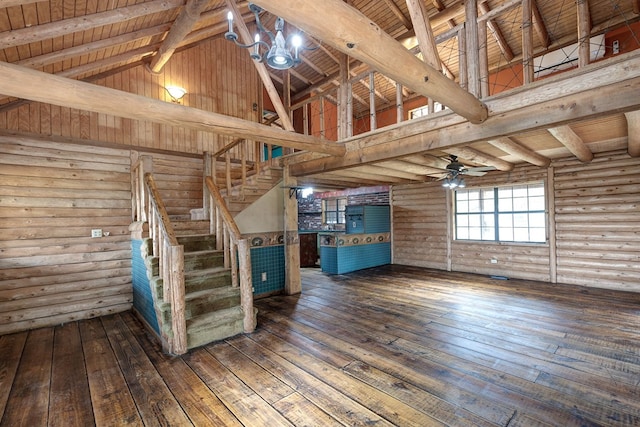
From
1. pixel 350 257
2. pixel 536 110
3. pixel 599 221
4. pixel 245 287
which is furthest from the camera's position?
pixel 350 257

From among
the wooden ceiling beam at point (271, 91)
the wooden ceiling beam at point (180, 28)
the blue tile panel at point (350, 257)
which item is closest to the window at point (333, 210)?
the blue tile panel at point (350, 257)

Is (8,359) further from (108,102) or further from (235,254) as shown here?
(108,102)

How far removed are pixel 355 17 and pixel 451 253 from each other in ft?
22.3

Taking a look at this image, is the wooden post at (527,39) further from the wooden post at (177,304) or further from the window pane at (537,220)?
the window pane at (537,220)

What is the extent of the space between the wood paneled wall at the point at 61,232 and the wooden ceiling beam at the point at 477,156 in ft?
16.4

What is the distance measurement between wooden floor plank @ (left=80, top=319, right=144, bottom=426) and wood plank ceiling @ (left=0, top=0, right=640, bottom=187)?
2785 millimetres

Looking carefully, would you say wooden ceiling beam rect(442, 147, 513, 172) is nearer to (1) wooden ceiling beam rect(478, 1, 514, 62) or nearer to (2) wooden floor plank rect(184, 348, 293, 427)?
(1) wooden ceiling beam rect(478, 1, 514, 62)

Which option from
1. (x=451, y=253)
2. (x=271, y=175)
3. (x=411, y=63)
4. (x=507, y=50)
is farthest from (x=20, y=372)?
(x=507, y=50)

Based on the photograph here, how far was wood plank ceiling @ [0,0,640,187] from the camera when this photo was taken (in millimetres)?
2852

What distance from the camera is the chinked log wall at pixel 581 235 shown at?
16.4ft

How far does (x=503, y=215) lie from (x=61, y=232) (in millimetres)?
8236

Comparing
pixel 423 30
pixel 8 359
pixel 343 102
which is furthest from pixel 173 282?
pixel 343 102

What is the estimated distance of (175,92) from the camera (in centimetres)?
549

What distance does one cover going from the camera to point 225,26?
545 centimetres
